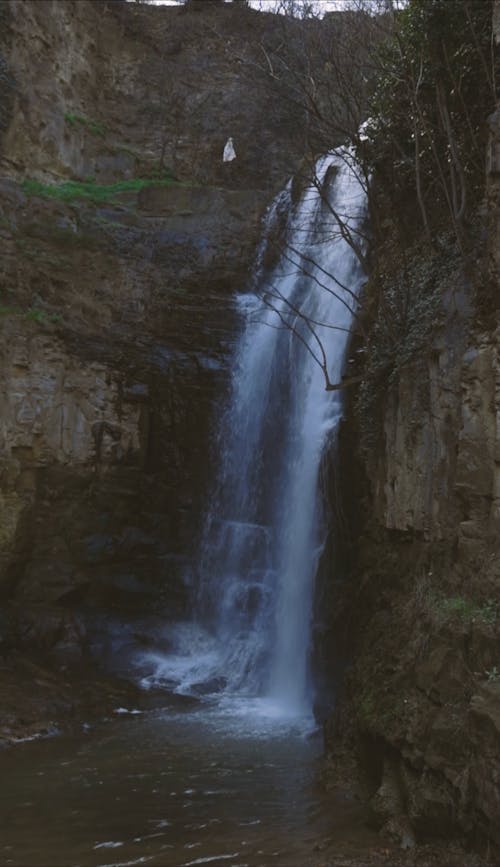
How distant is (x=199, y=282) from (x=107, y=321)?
268 cm

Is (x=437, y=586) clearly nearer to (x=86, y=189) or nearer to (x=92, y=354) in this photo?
(x=92, y=354)

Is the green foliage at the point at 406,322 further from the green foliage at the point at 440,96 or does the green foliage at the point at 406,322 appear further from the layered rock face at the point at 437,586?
the green foliage at the point at 440,96

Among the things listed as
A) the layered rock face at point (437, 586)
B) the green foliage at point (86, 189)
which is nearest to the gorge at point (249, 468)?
the layered rock face at point (437, 586)

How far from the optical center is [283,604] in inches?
493

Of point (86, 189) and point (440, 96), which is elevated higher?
point (86, 189)

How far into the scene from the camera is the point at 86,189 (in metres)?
17.8

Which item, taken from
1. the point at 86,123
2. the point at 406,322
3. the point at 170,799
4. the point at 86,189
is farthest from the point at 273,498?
the point at 86,123

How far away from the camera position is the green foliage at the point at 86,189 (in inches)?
612

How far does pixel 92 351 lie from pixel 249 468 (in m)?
3.75

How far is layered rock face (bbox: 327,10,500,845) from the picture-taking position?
5730 mm

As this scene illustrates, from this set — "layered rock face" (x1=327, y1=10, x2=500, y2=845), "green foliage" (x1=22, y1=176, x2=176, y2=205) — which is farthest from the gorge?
"green foliage" (x1=22, y1=176, x2=176, y2=205)

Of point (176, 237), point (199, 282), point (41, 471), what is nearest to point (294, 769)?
point (41, 471)

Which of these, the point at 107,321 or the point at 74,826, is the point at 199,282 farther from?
the point at 74,826

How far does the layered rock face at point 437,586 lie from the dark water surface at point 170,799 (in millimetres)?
710
